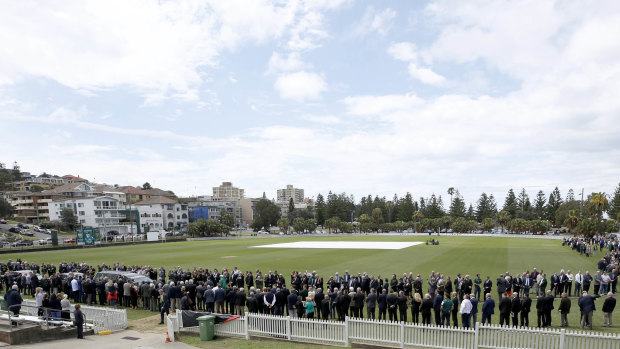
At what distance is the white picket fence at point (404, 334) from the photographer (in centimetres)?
942

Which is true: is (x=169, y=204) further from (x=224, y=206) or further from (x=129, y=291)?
(x=129, y=291)

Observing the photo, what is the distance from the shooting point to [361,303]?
14664mm

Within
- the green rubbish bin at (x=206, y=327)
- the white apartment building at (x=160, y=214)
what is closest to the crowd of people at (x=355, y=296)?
the green rubbish bin at (x=206, y=327)

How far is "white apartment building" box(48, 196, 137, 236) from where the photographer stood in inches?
3900

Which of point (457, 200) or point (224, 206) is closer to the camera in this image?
point (457, 200)

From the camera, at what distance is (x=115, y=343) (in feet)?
39.4

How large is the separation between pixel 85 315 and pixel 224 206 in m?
142

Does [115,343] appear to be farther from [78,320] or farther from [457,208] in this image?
[457,208]

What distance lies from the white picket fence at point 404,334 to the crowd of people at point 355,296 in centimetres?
185

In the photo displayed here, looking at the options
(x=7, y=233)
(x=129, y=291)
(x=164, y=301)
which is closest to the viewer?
(x=164, y=301)

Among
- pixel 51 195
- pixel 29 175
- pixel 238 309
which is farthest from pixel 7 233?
pixel 29 175

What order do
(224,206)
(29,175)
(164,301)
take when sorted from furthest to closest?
(29,175)
(224,206)
(164,301)

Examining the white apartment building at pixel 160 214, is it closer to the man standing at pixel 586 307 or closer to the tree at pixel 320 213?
the tree at pixel 320 213

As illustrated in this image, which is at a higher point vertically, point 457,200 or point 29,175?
point 29,175
